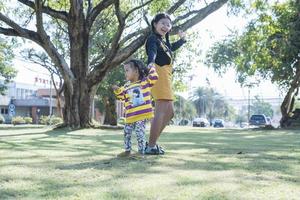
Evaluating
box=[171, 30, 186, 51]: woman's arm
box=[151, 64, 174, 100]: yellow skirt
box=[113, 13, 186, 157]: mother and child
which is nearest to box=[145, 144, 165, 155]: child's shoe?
box=[113, 13, 186, 157]: mother and child

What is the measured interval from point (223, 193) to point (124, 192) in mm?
687

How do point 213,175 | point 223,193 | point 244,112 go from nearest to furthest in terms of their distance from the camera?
1. point 223,193
2. point 213,175
3. point 244,112

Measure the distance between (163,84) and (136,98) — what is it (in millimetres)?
588

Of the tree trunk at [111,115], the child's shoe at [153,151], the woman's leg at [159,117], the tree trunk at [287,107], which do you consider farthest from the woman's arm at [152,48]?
the tree trunk at [111,115]

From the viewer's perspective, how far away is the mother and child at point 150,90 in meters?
5.25

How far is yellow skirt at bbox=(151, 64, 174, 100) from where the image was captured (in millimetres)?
5684

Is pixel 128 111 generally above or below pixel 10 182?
above

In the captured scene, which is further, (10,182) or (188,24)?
(188,24)

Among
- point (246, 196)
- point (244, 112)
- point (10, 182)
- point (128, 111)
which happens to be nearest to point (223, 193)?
point (246, 196)

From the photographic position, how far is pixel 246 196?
3.02m

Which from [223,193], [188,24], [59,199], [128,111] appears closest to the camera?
[59,199]

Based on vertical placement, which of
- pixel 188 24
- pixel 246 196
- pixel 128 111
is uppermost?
pixel 188 24

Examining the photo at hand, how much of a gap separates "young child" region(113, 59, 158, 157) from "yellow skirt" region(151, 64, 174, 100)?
411mm

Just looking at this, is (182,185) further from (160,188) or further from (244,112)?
(244,112)
